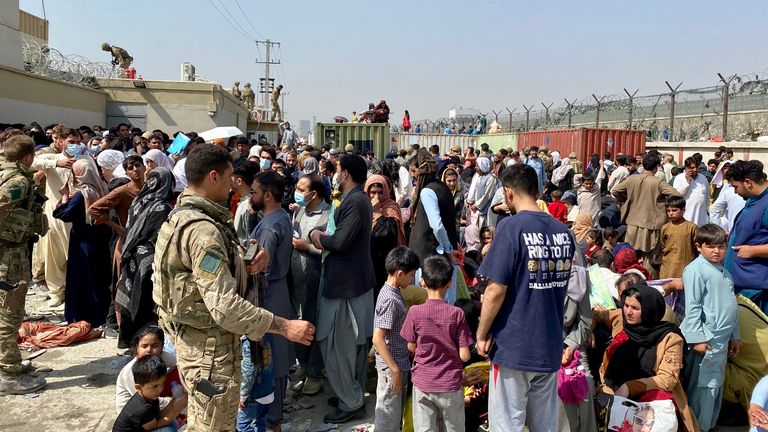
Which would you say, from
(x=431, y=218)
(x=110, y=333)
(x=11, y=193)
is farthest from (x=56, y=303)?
(x=431, y=218)

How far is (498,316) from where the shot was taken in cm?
309

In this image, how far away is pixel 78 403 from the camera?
4383mm

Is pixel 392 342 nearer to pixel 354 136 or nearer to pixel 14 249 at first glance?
pixel 14 249

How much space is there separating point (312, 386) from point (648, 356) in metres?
2.50

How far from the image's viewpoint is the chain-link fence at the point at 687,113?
19188 millimetres

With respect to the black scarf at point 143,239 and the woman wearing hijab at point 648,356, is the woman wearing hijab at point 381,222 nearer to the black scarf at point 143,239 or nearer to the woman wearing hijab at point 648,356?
the black scarf at point 143,239

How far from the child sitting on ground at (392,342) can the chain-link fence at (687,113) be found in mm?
16930

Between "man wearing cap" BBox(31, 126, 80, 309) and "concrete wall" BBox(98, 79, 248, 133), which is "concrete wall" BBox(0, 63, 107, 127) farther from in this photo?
"man wearing cap" BBox(31, 126, 80, 309)

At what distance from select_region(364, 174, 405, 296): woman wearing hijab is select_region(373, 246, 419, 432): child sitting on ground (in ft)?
3.82

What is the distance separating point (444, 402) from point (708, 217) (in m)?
6.55

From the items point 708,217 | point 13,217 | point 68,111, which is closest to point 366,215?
point 13,217

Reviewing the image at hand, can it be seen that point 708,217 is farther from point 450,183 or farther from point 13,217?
point 13,217

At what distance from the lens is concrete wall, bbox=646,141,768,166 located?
14555mm

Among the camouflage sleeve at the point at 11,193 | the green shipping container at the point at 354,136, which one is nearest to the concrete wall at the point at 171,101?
the green shipping container at the point at 354,136
